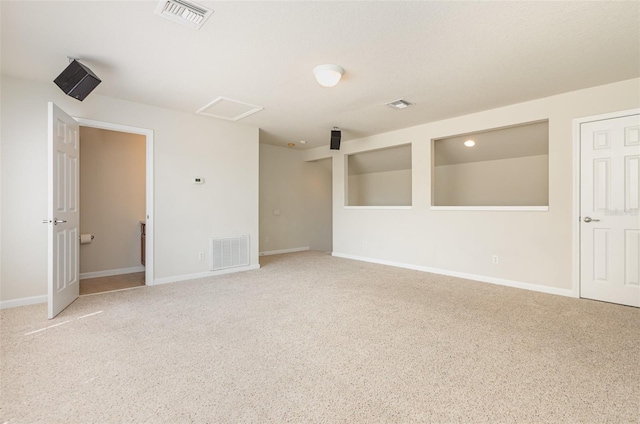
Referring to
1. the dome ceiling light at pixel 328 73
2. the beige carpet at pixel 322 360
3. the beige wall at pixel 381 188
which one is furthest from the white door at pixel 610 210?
the beige wall at pixel 381 188

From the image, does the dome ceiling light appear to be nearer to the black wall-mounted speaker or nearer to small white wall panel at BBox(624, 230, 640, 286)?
the black wall-mounted speaker

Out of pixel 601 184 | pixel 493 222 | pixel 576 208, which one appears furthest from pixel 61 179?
pixel 601 184

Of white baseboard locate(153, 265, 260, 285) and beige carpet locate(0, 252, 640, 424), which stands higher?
white baseboard locate(153, 265, 260, 285)

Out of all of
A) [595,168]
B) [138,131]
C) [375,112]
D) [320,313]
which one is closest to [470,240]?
[595,168]

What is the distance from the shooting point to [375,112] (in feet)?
14.1

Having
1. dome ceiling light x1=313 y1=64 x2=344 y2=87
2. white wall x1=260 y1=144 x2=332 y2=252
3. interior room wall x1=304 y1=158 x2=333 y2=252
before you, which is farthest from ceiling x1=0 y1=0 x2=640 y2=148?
interior room wall x1=304 y1=158 x2=333 y2=252

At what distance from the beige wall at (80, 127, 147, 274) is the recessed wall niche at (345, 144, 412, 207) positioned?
13.2 feet

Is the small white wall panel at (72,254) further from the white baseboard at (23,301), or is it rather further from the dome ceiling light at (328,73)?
the dome ceiling light at (328,73)

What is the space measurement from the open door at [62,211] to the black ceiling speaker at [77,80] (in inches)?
11.3

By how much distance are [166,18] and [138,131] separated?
7.68ft

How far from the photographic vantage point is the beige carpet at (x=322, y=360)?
158 cm

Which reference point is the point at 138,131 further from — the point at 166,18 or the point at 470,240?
the point at 470,240

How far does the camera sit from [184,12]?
2.08 meters

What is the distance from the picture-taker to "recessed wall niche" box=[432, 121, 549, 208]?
490cm
